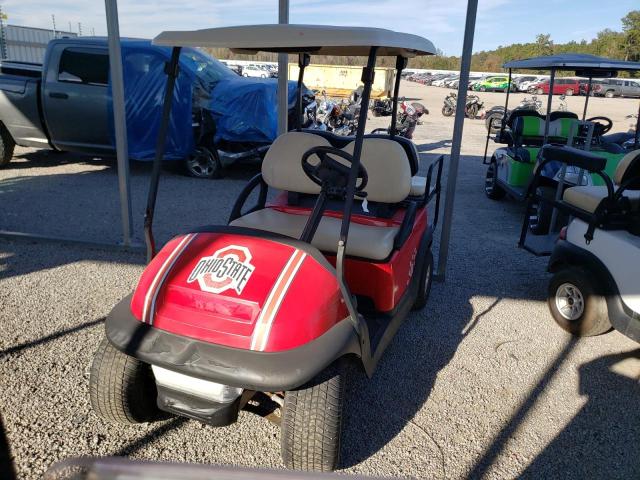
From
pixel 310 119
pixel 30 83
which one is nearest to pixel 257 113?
pixel 310 119

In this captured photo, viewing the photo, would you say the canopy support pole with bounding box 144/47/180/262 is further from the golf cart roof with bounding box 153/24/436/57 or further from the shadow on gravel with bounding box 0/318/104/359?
the shadow on gravel with bounding box 0/318/104/359

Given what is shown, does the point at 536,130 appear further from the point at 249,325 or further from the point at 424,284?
the point at 249,325

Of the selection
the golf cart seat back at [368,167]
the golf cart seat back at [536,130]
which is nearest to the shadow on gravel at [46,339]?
the golf cart seat back at [368,167]

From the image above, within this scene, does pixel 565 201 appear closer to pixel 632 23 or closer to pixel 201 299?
pixel 201 299

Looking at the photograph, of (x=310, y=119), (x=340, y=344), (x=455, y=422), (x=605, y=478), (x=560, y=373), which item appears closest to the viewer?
(x=340, y=344)

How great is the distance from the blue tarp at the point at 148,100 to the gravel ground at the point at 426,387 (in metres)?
2.49

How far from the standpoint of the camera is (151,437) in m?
2.38

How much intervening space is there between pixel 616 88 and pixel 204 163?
3185cm

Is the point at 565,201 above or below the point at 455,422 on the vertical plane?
above

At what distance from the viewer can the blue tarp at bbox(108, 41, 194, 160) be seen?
23.3 feet

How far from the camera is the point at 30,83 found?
7.36m

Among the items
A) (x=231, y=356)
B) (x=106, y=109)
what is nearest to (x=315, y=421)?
(x=231, y=356)

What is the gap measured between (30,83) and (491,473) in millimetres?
7619

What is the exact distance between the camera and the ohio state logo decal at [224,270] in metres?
2.06
